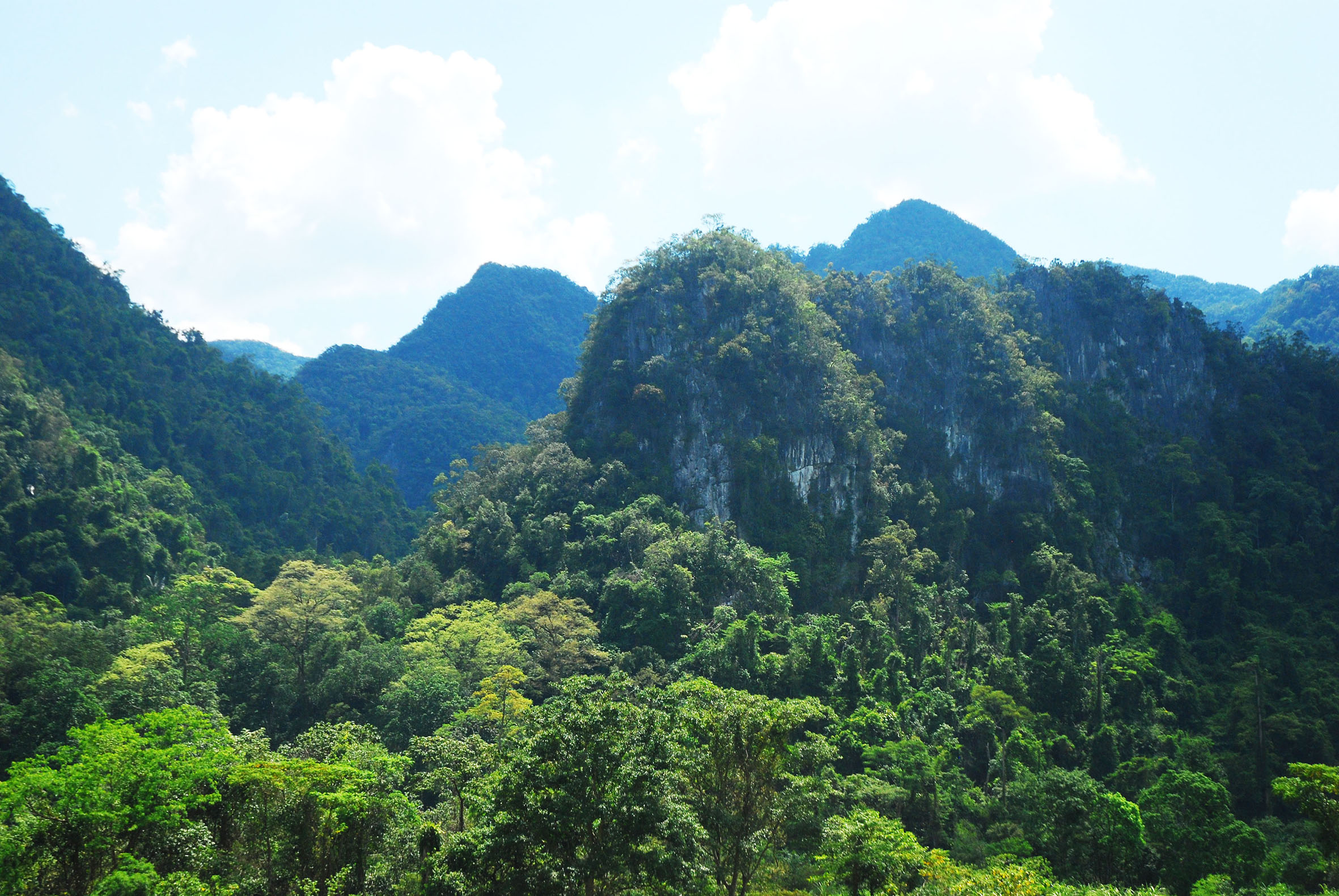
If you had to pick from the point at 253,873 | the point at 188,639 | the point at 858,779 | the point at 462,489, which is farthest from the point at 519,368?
the point at 253,873

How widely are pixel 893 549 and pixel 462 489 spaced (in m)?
23.9

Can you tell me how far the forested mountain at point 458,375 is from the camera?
292 feet

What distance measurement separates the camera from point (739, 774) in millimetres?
18594

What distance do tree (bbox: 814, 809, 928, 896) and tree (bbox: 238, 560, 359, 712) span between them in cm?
2063

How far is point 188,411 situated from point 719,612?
1699 inches

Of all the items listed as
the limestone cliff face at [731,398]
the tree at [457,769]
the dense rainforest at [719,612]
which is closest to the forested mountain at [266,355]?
the dense rainforest at [719,612]

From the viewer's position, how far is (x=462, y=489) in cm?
5050

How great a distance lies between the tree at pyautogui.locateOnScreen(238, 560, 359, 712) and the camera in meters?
33.3

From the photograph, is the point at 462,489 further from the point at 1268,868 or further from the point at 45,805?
the point at 1268,868

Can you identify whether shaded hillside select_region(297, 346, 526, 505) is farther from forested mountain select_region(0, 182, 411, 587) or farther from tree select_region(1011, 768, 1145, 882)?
tree select_region(1011, 768, 1145, 882)

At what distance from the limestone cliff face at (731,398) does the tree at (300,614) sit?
15600mm

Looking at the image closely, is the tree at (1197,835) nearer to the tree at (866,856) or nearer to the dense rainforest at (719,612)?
the dense rainforest at (719,612)

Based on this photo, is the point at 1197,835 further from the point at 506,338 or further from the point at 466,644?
the point at 506,338

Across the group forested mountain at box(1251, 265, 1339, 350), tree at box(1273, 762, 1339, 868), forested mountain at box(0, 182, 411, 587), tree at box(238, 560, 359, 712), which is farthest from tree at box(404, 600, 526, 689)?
forested mountain at box(1251, 265, 1339, 350)
